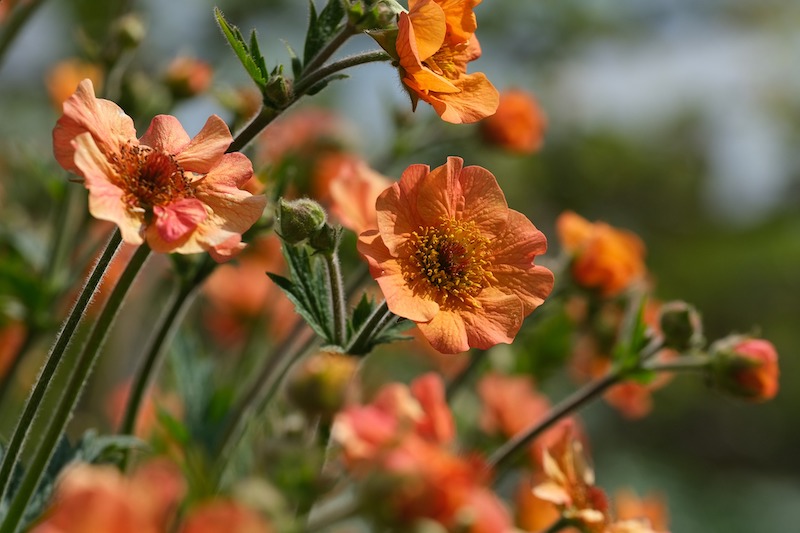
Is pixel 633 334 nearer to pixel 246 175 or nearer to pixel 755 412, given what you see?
pixel 246 175

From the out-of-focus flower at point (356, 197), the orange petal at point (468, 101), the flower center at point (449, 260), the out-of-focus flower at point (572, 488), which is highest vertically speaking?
the orange petal at point (468, 101)

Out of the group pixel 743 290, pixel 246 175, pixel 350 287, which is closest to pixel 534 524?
pixel 350 287

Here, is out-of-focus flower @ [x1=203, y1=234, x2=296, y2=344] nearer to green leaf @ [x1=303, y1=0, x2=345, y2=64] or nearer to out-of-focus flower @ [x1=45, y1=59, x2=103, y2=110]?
out-of-focus flower @ [x1=45, y1=59, x2=103, y2=110]

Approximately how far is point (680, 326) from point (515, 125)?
0.49 metres

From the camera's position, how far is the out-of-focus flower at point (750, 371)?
92cm

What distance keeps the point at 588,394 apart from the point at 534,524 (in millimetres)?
228

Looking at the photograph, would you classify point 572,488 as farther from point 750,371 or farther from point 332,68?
→ point 332,68

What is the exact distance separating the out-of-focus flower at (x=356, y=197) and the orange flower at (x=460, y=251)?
18cm

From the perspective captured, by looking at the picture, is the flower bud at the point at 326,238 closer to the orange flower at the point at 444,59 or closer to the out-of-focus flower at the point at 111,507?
the orange flower at the point at 444,59

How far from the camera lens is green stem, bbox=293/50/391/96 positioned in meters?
0.64

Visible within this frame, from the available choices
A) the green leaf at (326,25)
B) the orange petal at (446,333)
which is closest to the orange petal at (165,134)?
the green leaf at (326,25)

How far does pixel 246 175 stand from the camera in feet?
2.05

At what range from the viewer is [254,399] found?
35.8 inches

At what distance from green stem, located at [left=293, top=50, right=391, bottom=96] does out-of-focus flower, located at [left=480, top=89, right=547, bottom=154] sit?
66 centimetres
